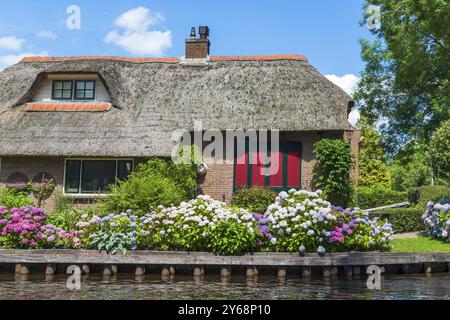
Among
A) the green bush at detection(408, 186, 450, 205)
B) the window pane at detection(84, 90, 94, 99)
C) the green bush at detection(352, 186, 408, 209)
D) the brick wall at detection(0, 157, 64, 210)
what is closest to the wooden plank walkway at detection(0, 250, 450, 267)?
the brick wall at detection(0, 157, 64, 210)

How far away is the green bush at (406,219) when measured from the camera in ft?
56.6

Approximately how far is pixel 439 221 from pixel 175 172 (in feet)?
27.3

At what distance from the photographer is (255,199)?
674 inches

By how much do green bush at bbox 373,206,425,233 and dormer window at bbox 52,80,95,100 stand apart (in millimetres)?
12088

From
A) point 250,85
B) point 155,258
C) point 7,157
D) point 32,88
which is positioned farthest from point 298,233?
point 32,88

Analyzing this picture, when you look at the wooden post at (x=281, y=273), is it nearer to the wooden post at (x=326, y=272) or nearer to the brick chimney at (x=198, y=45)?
the wooden post at (x=326, y=272)

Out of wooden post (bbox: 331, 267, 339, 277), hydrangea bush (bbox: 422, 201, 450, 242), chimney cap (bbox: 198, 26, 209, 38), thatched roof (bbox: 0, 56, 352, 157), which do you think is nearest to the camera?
wooden post (bbox: 331, 267, 339, 277)

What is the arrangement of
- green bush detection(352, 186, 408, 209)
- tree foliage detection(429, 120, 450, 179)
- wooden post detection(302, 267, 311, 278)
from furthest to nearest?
green bush detection(352, 186, 408, 209) → tree foliage detection(429, 120, 450, 179) → wooden post detection(302, 267, 311, 278)

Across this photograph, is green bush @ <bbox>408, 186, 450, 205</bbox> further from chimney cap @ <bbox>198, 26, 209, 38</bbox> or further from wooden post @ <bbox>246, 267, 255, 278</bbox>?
chimney cap @ <bbox>198, 26, 209, 38</bbox>

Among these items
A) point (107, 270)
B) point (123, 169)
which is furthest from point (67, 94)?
point (107, 270)

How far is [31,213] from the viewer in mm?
12688

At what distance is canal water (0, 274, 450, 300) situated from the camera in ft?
30.2

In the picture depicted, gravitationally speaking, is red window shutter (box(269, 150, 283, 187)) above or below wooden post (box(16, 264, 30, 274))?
above

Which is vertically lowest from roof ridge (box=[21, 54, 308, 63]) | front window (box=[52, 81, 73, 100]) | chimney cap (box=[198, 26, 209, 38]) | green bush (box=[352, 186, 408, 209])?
green bush (box=[352, 186, 408, 209])
